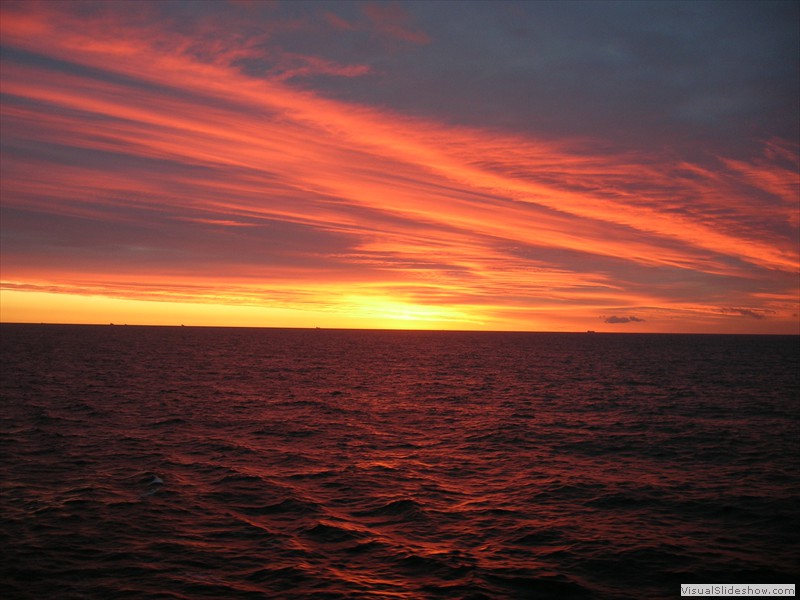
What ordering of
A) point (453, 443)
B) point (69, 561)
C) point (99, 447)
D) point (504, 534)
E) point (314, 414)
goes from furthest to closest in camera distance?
point (314, 414) → point (453, 443) → point (99, 447) → point (504, 534) → point (69, 561)

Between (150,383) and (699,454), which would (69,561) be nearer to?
(699,454)

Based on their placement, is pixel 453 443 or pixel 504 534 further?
pixel 453 443

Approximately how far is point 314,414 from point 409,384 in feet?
112

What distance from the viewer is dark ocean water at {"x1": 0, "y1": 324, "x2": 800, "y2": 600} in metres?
19.0

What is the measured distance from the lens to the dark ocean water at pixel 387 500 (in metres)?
19.0

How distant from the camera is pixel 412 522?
79.3ft

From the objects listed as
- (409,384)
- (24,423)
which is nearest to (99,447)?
(24,423)

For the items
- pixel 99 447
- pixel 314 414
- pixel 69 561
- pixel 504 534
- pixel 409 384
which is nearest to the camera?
pixel 69 561

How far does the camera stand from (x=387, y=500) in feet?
89.2

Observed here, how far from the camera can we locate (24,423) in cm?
4322

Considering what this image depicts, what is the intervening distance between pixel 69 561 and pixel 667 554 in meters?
21.4

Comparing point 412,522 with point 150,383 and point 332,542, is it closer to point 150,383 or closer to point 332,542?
point 332,542

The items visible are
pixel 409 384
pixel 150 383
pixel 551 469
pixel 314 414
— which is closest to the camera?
pixel 551 469

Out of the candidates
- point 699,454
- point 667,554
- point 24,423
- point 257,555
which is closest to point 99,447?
point 24,423
